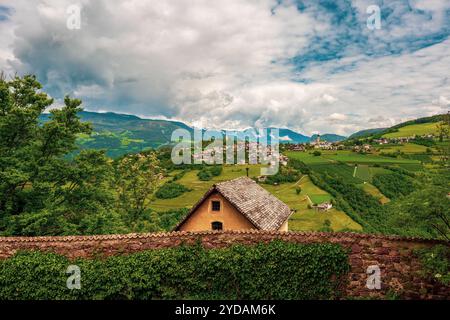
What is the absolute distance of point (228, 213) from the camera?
73.9ft

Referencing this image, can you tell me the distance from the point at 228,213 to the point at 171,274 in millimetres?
8533

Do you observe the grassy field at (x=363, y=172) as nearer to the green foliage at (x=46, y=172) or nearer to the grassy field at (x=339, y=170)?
the grassy field at (x=339, y=170)

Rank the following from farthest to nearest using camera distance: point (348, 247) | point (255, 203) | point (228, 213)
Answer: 1. point (255, 203)
2. point (228, 213)
3. point (348, 247)

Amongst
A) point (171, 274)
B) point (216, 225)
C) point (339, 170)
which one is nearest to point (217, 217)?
point (216, 225)

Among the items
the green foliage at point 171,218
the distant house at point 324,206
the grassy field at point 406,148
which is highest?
the grassy field at point 406,148

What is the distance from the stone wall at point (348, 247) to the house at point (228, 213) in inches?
271

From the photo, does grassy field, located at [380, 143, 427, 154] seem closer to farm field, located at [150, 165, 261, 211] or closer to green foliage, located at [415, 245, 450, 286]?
farm field, located at [150, 165, 261, 211]

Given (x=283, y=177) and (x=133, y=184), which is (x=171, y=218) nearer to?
(x=133, y=184)

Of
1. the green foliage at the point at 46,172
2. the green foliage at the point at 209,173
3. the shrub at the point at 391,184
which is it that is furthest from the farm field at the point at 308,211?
the green foliage at the point at 46,172

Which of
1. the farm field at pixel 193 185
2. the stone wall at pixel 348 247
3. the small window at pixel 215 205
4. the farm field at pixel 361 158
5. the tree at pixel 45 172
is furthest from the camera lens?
the farm field at pixel 361 158

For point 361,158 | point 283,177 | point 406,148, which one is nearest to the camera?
point 283,177

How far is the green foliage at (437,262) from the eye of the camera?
1120 centimetres

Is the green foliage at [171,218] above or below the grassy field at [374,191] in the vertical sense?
below

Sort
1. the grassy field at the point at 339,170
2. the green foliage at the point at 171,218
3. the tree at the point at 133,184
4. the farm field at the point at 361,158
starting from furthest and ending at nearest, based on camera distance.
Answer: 1. the farm field at the point at 361,158
2. the grassy field at the point at 339,170
3. the green foliage at the point at 171,218
4. the tree at the point at 133,184
